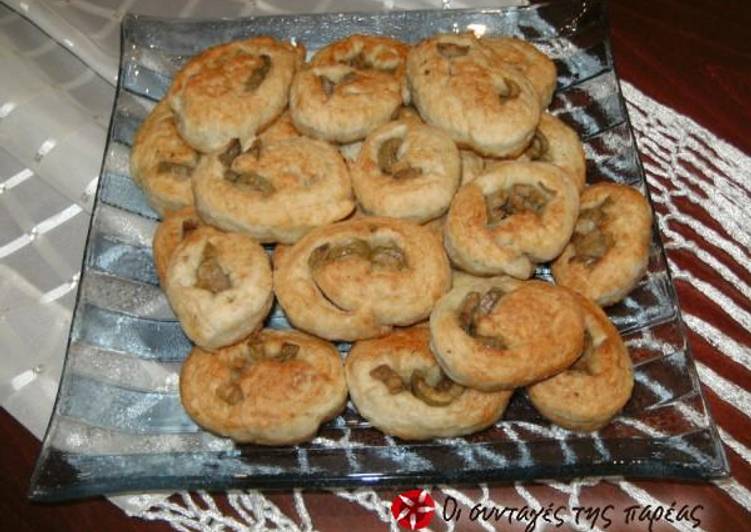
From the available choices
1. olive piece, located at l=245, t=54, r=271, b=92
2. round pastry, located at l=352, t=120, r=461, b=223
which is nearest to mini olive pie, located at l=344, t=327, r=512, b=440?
round pastry, located at l=352, t=120, r=461, b=223

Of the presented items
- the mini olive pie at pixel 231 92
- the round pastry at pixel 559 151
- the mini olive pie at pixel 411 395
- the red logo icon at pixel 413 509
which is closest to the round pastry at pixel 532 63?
the round pastry at pixel 559 151

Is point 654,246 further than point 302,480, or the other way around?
point 654,246

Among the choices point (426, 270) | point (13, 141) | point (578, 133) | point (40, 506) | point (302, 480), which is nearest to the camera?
point (302, 480)

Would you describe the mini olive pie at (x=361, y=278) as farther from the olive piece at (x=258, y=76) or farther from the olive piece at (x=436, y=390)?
the olive piece at (x=258, y=76)

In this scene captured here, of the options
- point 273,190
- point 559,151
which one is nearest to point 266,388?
point 273,190

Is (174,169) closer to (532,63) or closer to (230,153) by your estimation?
(230,153)

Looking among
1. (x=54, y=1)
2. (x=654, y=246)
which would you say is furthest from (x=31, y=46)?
(x=654, y=246)

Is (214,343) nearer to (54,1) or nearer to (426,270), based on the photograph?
(426,270)
